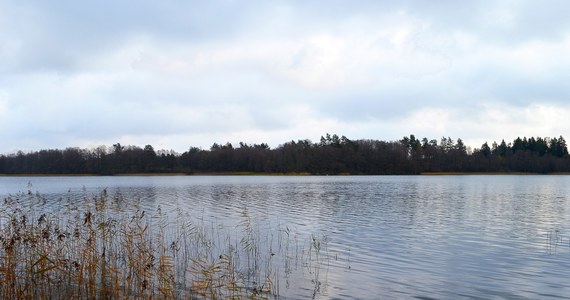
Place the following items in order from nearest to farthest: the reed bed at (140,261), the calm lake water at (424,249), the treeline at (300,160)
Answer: the reed bed at (140,261) < the calm lake water at (424,249) < the treeline at (300,160)

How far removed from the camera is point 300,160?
163m

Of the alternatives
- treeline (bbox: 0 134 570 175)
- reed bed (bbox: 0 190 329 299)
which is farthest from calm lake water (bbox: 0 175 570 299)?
treeline (bbox: 0 134 570 175)

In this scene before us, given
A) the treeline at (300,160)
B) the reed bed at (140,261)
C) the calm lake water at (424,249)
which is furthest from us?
the treeline at (300,160)

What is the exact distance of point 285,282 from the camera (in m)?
14.9

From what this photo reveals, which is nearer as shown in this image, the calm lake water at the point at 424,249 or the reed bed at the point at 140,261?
the reed bed at the point at 140,261

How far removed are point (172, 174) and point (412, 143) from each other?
296 feet

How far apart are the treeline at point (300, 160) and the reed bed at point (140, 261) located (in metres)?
137

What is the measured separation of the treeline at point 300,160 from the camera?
162 metres

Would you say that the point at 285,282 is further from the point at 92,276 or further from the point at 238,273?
the point at 92,276

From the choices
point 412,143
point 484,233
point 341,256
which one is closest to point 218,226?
point 341,256

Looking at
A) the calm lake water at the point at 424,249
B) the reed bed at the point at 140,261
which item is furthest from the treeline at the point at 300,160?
the reed bed at the point at 140,261

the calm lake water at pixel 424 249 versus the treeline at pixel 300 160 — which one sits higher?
the treeline at pixel 300 160

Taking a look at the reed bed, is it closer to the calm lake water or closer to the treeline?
the calm lake water

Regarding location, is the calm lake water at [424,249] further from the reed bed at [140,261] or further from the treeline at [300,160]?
the treeline at [300,160]
